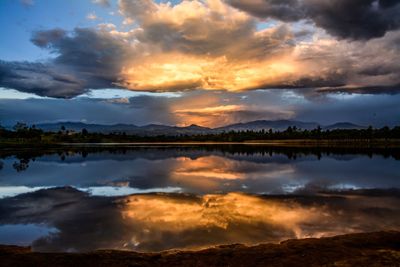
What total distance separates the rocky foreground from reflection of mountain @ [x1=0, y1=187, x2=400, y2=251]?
2216 millimetres

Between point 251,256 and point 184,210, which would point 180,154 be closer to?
point 184,210

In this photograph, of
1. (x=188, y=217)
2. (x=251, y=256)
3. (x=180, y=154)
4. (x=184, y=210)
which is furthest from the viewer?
(x=180, y=154)

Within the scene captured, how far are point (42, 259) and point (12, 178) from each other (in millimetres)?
34205

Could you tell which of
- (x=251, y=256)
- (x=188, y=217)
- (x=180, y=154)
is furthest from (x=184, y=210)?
(x=180, y=154)

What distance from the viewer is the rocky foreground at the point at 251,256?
1397 cm

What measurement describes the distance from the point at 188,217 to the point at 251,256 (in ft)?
30.4

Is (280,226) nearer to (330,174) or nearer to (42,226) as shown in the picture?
(42,226)


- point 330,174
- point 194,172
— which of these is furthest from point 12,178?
point 330,174

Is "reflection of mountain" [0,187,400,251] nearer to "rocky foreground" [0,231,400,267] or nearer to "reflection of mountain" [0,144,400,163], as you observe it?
"rocky foreground" [0,231,400,267]

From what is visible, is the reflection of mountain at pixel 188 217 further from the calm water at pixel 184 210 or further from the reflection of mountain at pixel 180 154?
the reflection of mountain at pixel 180 154

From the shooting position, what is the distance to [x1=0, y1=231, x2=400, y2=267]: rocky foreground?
13969 mm

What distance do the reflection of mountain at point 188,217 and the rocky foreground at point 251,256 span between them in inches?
87.3

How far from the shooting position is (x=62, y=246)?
18.0 metres

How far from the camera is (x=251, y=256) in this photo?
48.8 ft
